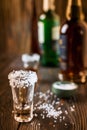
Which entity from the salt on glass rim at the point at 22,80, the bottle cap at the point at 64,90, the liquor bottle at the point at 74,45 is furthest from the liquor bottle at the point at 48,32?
the salt on glass rim at the point at 22,80

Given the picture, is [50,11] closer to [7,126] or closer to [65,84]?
[65,84]

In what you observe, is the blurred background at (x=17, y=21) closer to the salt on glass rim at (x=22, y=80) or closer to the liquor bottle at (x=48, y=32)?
the liquor bottle at (x=48, y=32)

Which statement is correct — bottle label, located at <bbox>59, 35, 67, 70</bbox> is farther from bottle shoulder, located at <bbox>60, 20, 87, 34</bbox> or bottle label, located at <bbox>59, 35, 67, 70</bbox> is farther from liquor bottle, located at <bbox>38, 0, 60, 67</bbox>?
liquor bottle, located at <bbox>38, 0, 60, 67</bbox>

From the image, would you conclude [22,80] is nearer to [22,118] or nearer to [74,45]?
[22,118]

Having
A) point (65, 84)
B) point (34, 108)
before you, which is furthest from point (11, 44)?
point (34, 108)

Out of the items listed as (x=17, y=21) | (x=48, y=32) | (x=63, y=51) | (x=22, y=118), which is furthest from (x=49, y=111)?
(x=17, y=21)

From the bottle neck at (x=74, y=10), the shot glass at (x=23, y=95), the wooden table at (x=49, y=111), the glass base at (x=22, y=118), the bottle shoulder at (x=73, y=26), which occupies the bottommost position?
the wooden table at (x=49, y=111)

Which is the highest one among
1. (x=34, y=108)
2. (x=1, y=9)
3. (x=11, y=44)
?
(x=1, y=9)
